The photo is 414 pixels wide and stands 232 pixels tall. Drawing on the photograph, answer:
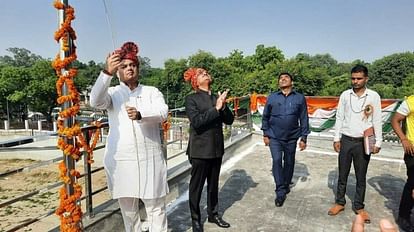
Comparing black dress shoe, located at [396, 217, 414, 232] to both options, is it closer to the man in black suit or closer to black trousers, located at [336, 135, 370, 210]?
black trousers, located at [336, 135, 370, 210]

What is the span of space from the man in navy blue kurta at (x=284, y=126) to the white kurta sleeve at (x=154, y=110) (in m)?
1.68

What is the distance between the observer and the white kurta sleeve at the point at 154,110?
180 cm

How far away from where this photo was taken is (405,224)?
2.66 m

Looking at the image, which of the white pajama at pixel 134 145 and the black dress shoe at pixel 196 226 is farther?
the black dress shoe at pixel 196 226

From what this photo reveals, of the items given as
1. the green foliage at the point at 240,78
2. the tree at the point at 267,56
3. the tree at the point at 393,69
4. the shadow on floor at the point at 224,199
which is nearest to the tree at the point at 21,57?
the green foliage at the point at 240,78

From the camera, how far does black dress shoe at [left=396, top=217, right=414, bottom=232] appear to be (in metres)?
2.62

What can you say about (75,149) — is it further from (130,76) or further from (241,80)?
(241,80)

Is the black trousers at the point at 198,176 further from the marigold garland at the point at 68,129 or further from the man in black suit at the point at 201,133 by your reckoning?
the marigold garland at the point at 68,129

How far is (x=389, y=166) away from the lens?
4672 mm

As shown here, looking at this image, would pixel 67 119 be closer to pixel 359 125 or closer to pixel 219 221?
pixel 219 221

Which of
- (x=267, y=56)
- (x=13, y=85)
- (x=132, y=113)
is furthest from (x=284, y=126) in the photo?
(x=267, y=56)

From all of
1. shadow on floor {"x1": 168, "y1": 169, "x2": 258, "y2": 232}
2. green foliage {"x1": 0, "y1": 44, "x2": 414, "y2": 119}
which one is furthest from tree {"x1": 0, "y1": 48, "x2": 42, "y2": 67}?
shadow on floor {"x1": 168, "y1": 169, "x2": 258, "y2": 232}

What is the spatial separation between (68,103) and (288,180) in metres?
2.61

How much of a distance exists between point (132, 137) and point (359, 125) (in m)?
2.07
